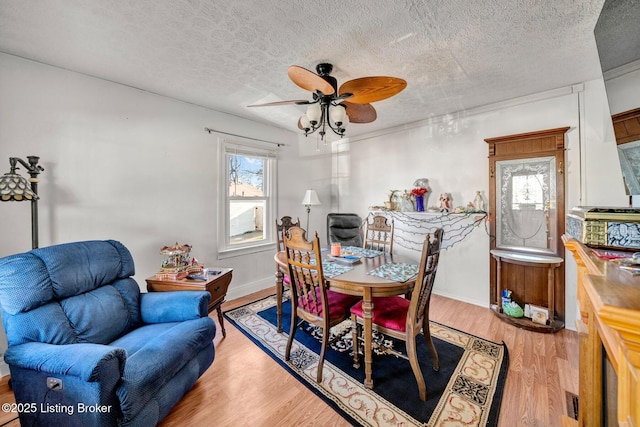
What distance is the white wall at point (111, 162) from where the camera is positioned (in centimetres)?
205

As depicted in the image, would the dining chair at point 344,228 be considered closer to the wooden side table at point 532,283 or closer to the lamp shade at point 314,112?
the wooden side table at point 532,283

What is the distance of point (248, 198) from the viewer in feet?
12.1

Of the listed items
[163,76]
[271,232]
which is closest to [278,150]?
[271,232]

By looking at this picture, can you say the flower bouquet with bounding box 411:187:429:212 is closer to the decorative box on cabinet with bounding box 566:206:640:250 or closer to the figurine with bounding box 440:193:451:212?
the figurine with bounding box 440:193:451:212

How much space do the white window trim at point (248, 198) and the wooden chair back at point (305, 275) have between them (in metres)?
1.75

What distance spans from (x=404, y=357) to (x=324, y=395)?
801 mm

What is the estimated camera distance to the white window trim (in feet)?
11.0

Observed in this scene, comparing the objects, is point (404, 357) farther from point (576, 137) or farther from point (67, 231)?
point (67, 231)

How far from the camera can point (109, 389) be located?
1176 millimetres

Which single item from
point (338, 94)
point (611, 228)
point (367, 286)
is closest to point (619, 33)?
point (611, 228)

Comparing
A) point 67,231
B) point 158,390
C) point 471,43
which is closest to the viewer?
point 158,390

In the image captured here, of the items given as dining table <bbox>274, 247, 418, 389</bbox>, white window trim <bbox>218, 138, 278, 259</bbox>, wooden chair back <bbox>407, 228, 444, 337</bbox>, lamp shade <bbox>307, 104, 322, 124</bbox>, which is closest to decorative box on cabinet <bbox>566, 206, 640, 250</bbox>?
wooden chair back <bbox>407, 228, 444, 337</bbox>

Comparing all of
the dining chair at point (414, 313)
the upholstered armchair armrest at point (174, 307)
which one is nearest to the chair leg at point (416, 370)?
the dining chair at point (414, 313)

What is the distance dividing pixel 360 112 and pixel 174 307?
221 cm
